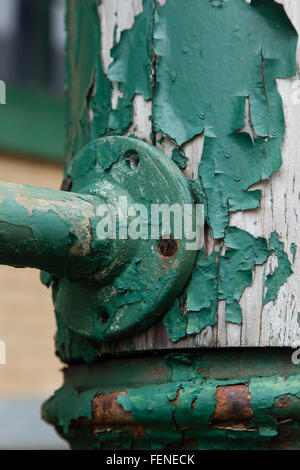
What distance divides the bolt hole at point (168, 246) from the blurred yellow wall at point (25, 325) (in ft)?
8.11

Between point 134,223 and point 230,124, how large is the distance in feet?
0.57

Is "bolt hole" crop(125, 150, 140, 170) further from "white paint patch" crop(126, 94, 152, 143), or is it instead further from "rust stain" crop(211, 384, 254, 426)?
"rust stain" crop(211, 384, 254, 426)

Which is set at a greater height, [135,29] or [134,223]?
[135,29]

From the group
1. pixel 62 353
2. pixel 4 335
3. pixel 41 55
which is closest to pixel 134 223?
pixel 62 353

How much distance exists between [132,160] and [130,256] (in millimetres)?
133

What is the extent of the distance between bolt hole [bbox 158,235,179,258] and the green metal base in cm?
13

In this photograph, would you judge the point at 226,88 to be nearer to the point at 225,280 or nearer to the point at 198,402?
the point at 225,280

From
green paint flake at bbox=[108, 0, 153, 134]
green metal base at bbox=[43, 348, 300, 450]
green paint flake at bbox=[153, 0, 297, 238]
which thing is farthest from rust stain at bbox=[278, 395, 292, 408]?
green paint flake at bbox=[108, 0, 153, 134]

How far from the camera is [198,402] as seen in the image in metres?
0.81

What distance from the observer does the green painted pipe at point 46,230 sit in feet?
2.58

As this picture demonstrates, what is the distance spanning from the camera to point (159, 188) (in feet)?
2.84

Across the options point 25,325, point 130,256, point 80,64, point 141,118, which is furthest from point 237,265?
point 25,325

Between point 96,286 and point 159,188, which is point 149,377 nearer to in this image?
point 96,286

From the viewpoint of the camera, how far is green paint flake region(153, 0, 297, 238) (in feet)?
2.78
